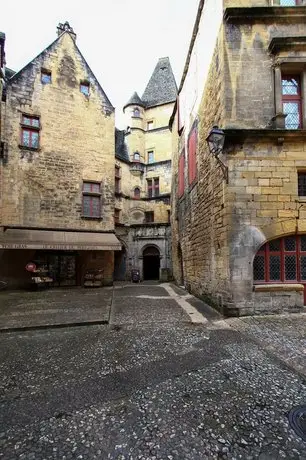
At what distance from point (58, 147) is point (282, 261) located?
10.6 meters

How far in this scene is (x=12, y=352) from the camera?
3.48 m

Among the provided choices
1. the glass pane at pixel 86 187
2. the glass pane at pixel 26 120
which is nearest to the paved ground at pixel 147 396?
the glass pane at pixel 86 187

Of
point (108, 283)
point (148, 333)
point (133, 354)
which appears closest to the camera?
point (133, 354)

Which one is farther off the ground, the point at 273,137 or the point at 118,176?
the point at 118,176

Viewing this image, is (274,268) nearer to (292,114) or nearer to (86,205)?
(292,114)

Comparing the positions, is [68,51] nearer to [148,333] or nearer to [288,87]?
[288,87]

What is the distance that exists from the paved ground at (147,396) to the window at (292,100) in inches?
177

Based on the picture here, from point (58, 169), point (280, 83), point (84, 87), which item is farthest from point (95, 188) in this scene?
point (280, 83)

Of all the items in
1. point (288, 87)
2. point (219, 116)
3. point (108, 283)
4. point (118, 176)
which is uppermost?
point (118, 176)

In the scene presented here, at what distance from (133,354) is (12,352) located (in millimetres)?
1730

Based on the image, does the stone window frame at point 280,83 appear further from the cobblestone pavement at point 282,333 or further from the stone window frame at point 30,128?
the stone window frame at point 30,128

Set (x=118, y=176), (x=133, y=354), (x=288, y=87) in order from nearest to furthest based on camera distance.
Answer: (x=133, y=354)
(x=288, y=87)
(x=118, y=176)

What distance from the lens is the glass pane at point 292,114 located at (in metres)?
5.68

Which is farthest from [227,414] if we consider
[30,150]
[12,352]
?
[30,150]
